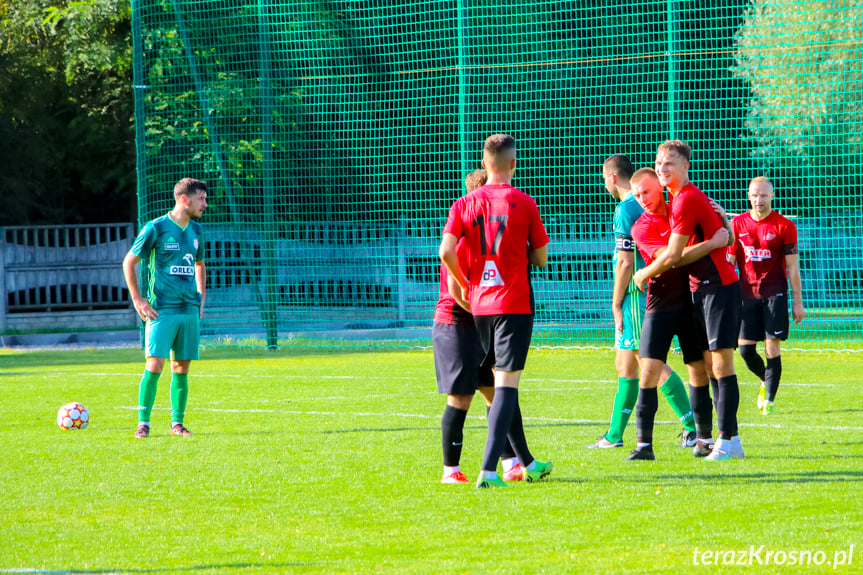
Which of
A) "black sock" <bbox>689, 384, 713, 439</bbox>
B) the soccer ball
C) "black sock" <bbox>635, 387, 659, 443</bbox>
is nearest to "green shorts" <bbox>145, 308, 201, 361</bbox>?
the soccer ball

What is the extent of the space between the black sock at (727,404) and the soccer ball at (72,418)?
208 inches

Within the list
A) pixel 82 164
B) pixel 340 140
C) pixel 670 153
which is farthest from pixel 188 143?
pixel 670 153

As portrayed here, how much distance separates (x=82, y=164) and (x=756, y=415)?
22.7 m

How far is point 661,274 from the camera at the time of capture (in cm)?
721

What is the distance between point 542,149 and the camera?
19.1 meters

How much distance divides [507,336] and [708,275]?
1.60 meters

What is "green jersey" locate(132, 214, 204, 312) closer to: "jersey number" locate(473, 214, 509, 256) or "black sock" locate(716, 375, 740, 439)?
"jersey number" locate(473, 214, 509, 256)

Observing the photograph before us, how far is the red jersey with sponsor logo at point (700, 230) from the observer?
23.0 ft

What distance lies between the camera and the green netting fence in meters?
18.5

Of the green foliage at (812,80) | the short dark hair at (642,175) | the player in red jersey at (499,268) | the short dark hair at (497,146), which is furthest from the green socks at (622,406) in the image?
the green foliage at (812,80)

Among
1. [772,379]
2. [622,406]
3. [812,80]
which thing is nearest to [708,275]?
[622,406]

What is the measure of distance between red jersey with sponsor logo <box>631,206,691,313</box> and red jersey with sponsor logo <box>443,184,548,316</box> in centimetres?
122

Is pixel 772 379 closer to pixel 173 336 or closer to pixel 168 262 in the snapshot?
pixel 173 336

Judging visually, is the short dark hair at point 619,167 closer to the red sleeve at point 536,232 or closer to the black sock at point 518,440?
the red sleeve at point 536,232
